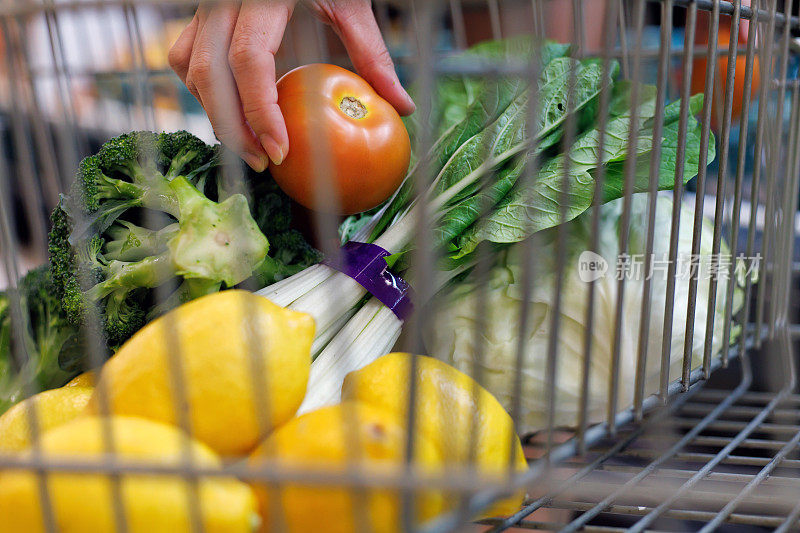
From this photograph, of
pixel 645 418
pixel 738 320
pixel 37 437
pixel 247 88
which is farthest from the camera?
pixel 738 320

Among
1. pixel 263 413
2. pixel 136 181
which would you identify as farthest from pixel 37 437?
pixel 136 181

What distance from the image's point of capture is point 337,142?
472mm

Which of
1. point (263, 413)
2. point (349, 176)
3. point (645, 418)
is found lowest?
point (645, 418)

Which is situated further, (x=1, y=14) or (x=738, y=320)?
(x=738, y=320)

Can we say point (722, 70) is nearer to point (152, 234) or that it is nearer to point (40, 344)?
point (152, 234)

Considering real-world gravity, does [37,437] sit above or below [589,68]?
below

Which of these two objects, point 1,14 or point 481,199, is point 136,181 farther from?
point 481,199

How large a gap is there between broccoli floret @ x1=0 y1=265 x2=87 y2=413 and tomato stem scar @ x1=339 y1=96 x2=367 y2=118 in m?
0.26

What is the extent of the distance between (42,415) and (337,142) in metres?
0.25

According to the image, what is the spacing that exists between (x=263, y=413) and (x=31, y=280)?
13.3 inches

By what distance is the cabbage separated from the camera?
21.9 inches

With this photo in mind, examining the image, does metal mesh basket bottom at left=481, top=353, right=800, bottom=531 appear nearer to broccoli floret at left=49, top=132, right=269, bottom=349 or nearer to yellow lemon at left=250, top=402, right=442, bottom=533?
yellow lemon at left=250, top=402, right=442, bottom=533

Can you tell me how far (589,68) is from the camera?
0.57m

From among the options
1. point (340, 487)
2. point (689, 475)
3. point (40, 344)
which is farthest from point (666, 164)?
point (40, 344)
